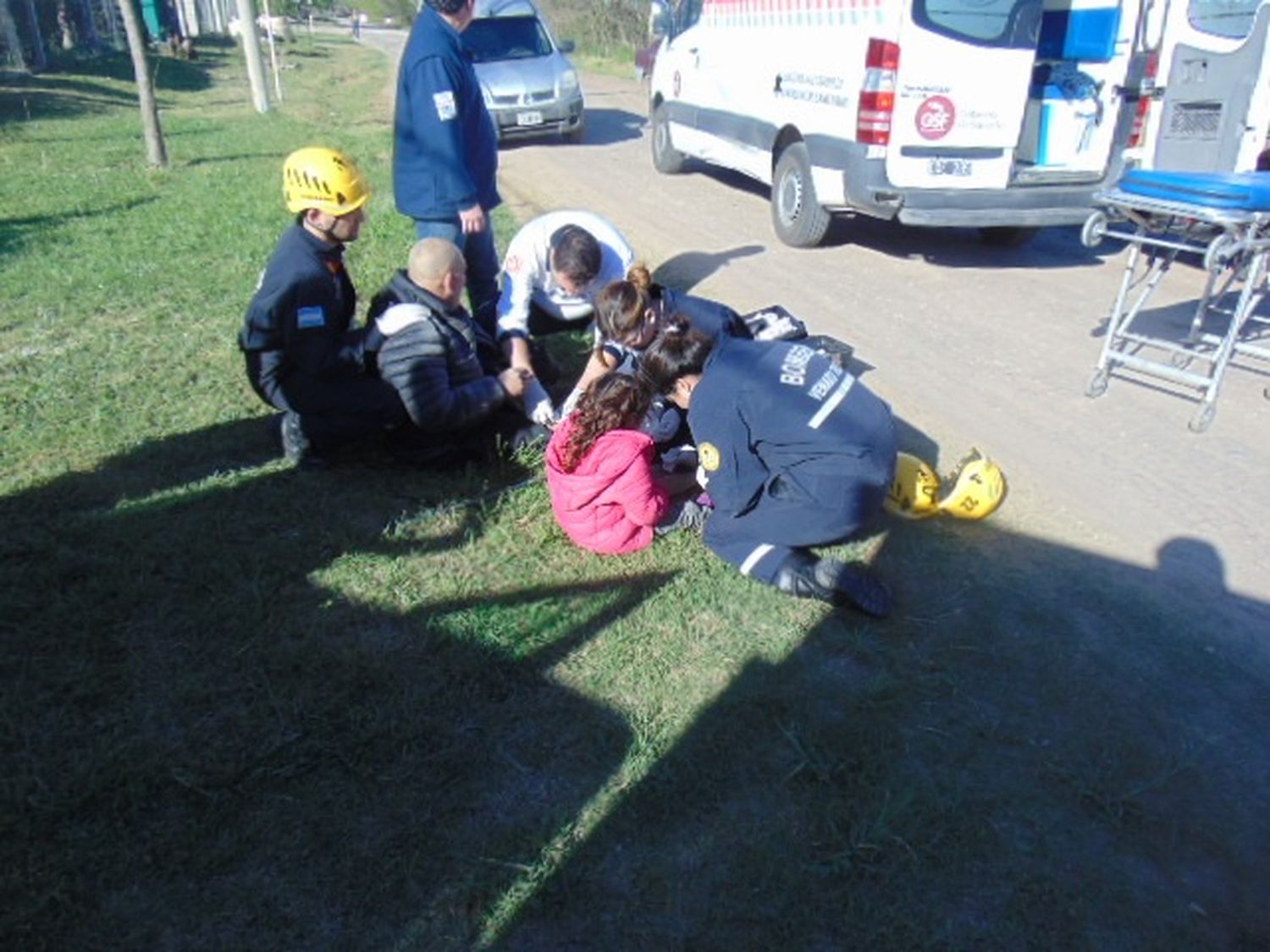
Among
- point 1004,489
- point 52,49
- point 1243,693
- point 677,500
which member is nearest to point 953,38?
point 1004,489

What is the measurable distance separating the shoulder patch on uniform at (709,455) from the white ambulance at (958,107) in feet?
13.2

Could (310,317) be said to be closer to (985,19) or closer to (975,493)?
(975,493)

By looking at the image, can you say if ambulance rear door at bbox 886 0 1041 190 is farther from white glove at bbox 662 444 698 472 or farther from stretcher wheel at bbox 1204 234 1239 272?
white glove at bbox 662 444 698 472

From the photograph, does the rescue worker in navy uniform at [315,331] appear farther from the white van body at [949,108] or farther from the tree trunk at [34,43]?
the tree trunk at [34,43]

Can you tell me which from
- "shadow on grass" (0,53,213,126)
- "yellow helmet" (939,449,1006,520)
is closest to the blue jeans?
"yellow helmet" (939,449,1006,520)

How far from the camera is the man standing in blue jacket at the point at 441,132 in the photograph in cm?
452

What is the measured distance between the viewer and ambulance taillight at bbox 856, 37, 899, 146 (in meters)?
6.39

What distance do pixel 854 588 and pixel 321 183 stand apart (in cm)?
268

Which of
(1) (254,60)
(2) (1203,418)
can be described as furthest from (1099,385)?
(1) (254,60)

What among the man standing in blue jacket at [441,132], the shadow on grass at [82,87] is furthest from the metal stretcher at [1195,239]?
the shadow on grass at [82,87]

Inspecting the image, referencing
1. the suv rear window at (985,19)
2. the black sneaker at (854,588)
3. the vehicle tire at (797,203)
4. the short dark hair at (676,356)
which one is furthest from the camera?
the vehicle tire at (797,203)

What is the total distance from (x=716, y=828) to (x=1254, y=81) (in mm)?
6964

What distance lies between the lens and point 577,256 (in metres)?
4.63

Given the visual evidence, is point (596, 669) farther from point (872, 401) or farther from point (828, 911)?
point (872, 401)
